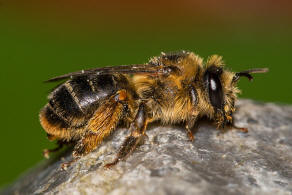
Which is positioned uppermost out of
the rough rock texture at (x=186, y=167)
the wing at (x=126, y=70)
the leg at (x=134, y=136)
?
the wing at (x=126, y=70)

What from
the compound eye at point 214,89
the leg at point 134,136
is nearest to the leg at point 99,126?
the leg at point 134,136

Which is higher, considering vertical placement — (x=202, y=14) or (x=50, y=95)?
(x=202, y=14)

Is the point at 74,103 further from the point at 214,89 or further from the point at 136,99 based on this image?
the point at 214,89

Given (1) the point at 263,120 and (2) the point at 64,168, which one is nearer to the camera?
(2) the point at 64,168

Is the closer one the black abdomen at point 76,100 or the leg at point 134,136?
the leg at point 134,136

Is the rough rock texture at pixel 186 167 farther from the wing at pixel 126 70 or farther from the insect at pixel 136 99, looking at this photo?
the wing at pixel 126 70

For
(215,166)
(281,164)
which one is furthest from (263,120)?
(215,166)

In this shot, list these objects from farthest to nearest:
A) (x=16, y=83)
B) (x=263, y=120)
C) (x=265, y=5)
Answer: (x=265, y=5)
(x=16, y=83)
(x=263, y=120)

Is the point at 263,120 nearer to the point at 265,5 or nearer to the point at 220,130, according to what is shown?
the point at 220,130

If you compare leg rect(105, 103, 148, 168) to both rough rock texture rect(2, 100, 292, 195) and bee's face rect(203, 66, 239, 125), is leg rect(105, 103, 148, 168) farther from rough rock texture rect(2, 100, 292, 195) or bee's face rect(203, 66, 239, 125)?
bee's face rect(203, 66, 239, 125)
